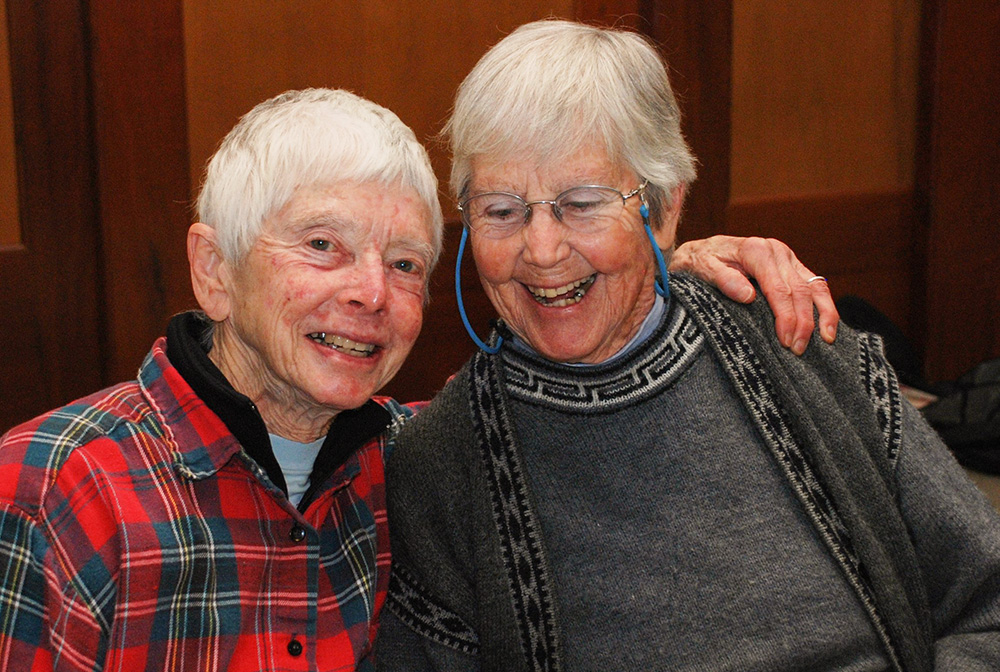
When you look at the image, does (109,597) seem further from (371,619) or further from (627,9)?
(627,9)

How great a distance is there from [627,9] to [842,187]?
51.6 inches

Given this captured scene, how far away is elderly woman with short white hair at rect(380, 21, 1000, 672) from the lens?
66.5 inches

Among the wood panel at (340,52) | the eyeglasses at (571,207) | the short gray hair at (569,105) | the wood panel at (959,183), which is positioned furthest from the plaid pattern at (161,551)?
A: the wood panel at (959,183)

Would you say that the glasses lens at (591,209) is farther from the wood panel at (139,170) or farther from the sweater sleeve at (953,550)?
the wood panel at (139,170)

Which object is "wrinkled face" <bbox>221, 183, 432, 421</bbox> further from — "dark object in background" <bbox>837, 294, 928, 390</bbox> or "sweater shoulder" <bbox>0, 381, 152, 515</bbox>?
"dark object in background" <bbox>837, 294, 928, 390</bbox>

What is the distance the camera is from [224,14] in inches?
107

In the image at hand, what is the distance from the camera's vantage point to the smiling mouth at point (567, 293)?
177cm

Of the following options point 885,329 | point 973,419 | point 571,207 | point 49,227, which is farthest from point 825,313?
point 885,329

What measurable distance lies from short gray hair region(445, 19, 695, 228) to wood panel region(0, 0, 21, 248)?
120 cm

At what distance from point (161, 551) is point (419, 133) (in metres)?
1.92

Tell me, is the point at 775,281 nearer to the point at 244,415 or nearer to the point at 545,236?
the point at 545,236

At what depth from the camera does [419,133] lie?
3.14 m

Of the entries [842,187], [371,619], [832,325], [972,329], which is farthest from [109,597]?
[972,329]

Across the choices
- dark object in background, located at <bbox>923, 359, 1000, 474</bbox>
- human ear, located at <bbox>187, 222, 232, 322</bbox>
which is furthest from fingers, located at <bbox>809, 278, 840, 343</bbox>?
dark object in background, located at <bbox>923, 359, 1000, 474</bbox>
